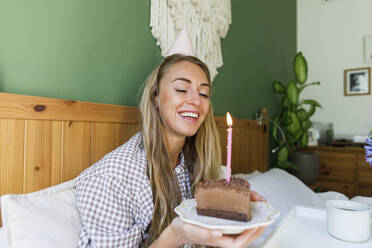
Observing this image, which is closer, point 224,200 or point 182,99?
point 224,200

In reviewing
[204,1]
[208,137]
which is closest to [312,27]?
[204,1]

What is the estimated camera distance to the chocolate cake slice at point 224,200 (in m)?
0.53

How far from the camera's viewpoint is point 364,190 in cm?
270

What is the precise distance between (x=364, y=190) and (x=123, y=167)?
2.81 metres

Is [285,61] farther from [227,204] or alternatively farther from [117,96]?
[227,204]

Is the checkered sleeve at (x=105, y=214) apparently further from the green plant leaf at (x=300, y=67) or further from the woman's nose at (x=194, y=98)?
the green plant leaf at (x=300, y=67)

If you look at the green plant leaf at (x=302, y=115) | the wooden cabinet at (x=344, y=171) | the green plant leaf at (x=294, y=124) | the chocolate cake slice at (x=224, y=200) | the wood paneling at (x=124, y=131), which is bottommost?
the wooden cabinet at (x=344, y=171)

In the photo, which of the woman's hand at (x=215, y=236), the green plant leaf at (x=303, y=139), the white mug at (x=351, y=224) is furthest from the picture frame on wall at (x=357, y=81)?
the woman's hand at (x=215, y=236)

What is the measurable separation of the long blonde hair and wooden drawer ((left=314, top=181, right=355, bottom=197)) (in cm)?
214

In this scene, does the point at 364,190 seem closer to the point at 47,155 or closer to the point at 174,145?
the point at 174,145

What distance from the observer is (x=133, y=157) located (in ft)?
2.67

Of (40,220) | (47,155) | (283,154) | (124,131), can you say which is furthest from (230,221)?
(283,154)

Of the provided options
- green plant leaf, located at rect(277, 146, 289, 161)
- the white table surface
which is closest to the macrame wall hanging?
the white table surface

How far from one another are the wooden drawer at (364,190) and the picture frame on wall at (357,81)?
109 cm
